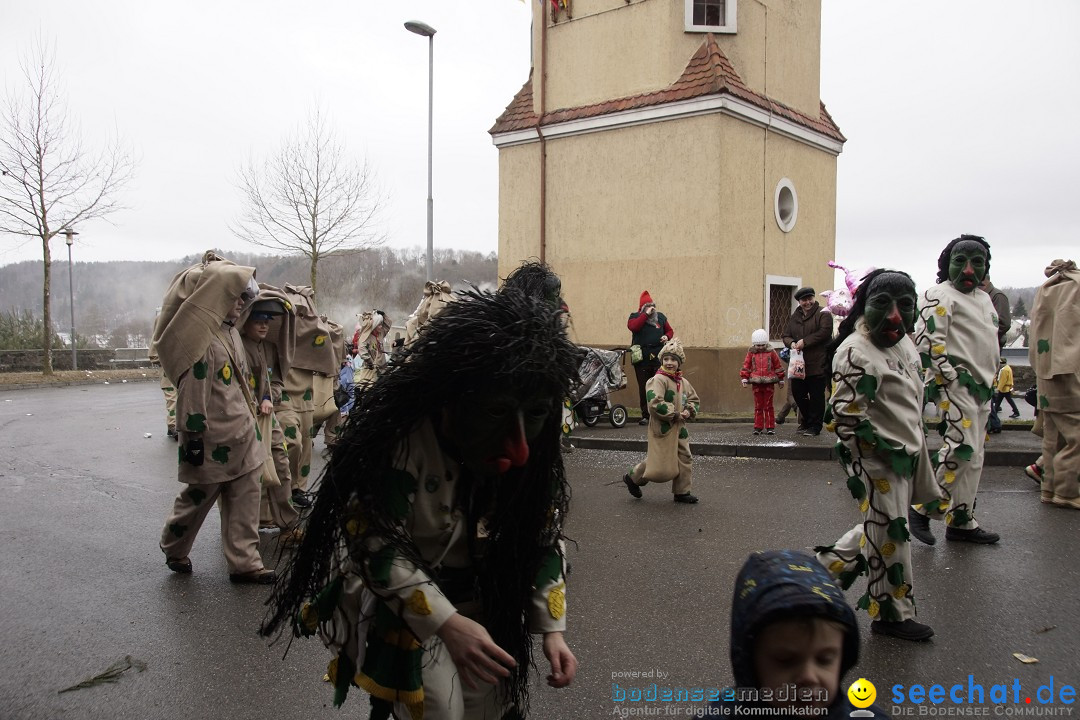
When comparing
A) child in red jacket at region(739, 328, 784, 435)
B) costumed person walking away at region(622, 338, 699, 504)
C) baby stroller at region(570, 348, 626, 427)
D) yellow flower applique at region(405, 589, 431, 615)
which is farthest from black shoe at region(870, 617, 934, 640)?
baby stroller at region(570, 348, 626, 427)

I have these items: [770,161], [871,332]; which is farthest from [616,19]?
[871,332]

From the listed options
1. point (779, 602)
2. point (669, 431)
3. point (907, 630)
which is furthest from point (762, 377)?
point (779, 602)

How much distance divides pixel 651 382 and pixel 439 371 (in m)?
5.30

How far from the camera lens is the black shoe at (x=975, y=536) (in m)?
5.50

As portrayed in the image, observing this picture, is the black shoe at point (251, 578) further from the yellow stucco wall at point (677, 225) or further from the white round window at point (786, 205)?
the white round window at point (786, 205)

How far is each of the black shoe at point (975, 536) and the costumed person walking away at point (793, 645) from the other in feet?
14.1

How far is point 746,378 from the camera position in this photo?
433 inches

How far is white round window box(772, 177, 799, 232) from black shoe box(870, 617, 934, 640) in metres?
12.0

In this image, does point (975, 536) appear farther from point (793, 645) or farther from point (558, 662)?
point (558, 662)

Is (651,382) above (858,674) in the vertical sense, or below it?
above

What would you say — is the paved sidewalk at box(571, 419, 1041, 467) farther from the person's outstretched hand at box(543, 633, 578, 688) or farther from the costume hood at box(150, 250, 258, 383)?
the person's outstretched hand at box(543, 633, 578, 688)

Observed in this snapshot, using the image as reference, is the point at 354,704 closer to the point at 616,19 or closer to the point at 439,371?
the point at 439,371

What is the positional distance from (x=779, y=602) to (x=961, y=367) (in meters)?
4.31

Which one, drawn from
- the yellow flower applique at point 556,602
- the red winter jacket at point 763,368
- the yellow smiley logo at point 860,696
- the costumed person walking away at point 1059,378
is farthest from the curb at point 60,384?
the yellow smiley logo at point 860,696
